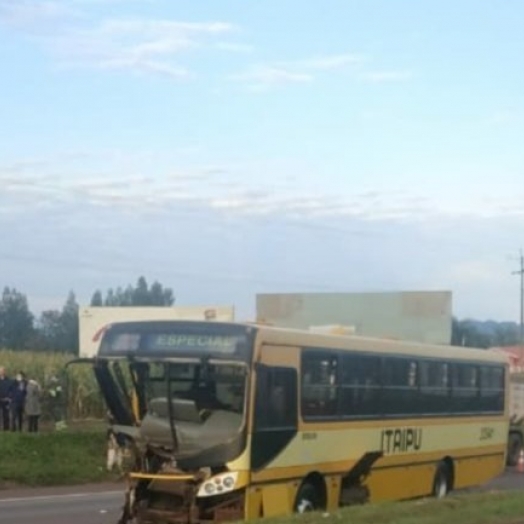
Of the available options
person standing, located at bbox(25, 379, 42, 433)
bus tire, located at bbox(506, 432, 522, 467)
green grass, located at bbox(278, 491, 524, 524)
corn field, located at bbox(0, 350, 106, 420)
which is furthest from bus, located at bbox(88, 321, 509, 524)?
corn field, located at bbox(0, 350, 106, 420)

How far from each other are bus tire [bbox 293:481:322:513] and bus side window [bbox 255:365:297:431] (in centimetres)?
107

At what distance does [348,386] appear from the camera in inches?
822

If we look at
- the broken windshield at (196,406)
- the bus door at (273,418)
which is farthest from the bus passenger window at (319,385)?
the broken windshield at (196,406)

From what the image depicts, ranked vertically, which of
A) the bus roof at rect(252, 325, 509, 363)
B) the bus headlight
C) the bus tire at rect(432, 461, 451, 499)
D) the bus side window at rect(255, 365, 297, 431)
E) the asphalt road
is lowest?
the asphalt road

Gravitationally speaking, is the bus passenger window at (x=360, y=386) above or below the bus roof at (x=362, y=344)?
below

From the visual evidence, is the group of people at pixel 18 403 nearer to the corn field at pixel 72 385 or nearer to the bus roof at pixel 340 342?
the corn field at pixel 72 385

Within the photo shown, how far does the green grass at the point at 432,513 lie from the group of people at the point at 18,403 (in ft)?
63.1

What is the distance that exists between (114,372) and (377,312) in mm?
50254

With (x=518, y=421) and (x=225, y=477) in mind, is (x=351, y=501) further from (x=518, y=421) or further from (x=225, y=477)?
(x=518, y=421)

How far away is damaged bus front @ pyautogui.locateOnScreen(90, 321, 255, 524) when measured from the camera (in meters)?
17.3

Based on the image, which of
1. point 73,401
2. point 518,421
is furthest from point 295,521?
point 73,401

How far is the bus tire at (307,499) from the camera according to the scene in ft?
63.0

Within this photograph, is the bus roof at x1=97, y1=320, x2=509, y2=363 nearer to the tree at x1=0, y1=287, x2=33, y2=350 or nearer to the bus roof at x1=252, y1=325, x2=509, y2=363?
the bus roof at x1=252, y1=325, x2=509, y2=363

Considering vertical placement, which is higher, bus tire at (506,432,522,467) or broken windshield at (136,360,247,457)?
broken windshield at (136,360,247,457)
